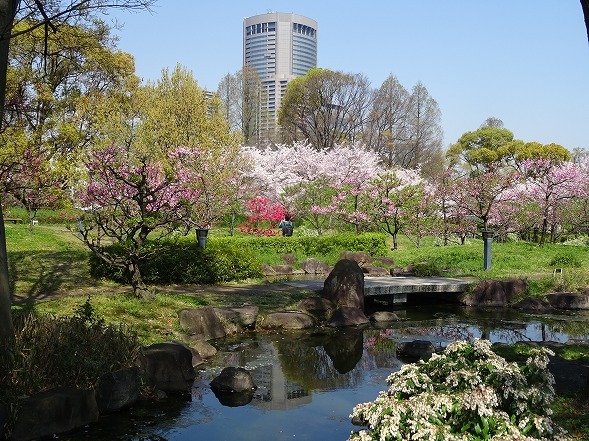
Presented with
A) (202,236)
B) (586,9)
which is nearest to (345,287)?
(202,236)

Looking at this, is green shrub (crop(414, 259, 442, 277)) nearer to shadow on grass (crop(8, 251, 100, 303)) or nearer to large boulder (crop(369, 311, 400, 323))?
large boulder (crop(369, 311, 400, 323))

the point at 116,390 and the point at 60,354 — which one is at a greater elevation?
the point at 60,354

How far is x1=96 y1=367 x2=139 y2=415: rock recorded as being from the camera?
7.47m

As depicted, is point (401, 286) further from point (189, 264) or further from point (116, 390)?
point (116, 390)

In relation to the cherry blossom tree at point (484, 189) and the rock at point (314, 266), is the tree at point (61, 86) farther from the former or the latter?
the cherry blossom tree at point (484, 189)

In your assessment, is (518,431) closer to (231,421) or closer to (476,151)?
(231,421)

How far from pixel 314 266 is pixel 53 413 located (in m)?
14.8

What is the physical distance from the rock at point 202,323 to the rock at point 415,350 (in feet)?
11.5

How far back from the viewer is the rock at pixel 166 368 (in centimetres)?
836

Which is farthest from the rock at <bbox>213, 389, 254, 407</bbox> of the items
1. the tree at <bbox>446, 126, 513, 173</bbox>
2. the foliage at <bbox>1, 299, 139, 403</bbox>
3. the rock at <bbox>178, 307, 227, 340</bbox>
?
the tree at <bbox>446, 126, 513, 173</bbox>

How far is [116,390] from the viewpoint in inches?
299

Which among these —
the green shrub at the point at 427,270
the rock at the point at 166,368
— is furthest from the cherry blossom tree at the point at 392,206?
the rock at the point at 166,368

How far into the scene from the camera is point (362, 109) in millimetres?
53125

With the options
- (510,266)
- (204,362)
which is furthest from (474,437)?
(510,266)
